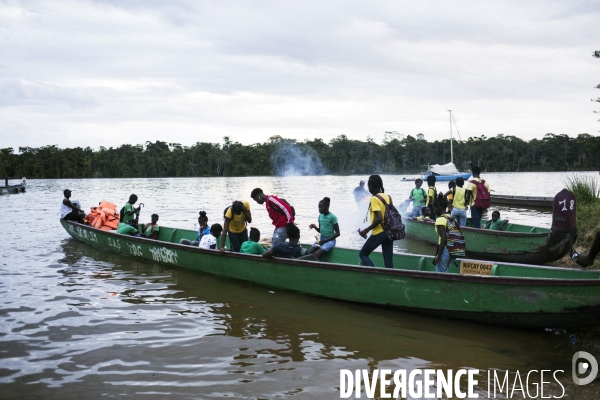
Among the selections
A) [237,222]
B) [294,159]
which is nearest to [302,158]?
[294,159]

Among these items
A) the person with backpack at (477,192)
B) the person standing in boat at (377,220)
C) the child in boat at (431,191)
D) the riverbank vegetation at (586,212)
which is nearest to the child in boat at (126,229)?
the person standing in boat at (377,220)

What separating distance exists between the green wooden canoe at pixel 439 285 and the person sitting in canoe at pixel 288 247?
148 millimetres

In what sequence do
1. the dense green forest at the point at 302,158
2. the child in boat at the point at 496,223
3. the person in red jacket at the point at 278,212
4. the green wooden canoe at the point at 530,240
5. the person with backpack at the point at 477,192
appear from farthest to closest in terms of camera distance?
the dense green forest at the point at 302,158, the person with backpack at the point at 477,192, the child in boat at the point at 496,223, the person in red jacket at the point at 278,212, the green wooden canoe at the point at 530,240

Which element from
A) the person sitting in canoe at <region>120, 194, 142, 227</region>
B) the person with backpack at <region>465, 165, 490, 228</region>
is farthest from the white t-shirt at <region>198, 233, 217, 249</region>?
the person with backpack at <region>465, 165, 490, 228</region>

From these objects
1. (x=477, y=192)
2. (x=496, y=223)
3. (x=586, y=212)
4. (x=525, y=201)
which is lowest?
(x=496, y=223)

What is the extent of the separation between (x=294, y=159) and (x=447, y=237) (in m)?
89.3

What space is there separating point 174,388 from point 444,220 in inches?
159

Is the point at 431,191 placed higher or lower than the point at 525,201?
higher

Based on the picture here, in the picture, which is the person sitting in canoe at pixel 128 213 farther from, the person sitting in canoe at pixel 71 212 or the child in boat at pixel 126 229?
the person sitting in canoe at pixel 71 212

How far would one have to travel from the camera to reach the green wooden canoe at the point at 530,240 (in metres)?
7.67

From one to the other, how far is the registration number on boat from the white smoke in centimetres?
8290

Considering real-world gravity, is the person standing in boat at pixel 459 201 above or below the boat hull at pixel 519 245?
above

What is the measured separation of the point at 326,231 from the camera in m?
8.80

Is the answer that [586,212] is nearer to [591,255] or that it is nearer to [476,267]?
[476,267]
